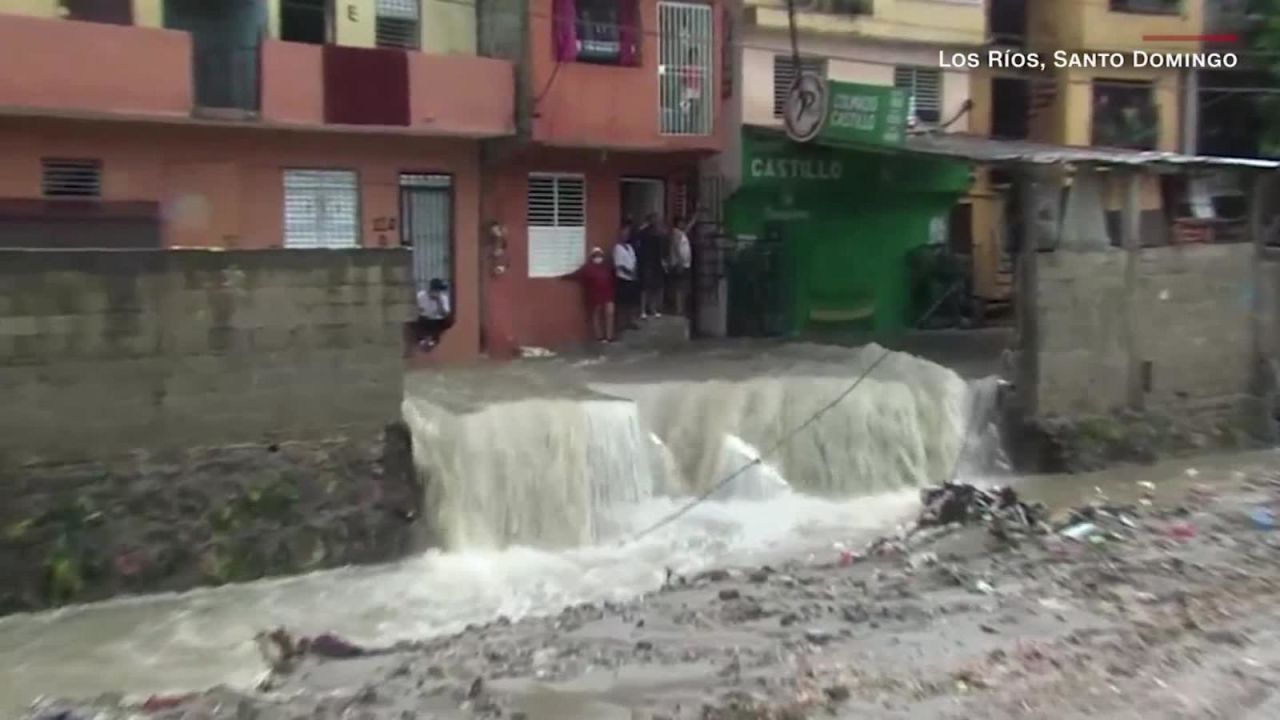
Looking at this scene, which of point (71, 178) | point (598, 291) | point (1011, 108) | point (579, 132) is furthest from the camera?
point (1011, 108)

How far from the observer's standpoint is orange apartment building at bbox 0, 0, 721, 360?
1733 centimetres

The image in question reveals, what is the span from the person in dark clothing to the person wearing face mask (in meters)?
0.55

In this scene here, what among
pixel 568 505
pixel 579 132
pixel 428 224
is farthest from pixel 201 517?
pixel 579 132

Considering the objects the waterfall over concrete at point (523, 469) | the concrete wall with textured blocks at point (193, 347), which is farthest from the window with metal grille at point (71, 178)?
the concrete wall with textured blocks at point (193, 347)

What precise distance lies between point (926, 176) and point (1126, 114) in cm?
713

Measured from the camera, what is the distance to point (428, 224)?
21.0 meters

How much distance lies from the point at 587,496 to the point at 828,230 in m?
12.3

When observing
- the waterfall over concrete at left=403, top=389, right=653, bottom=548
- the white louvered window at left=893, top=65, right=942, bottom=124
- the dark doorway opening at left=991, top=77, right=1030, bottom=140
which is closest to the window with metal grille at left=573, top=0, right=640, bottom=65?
the white louvered window at left=893, top=65, right=942, bottom=124

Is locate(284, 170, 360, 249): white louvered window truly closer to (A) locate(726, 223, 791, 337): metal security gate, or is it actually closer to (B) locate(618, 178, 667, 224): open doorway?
(B) locate(618, 178, 667, 224): open doorway

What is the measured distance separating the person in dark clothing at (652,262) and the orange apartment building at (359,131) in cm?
68

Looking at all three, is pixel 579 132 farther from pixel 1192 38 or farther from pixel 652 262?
pixel 1192 38

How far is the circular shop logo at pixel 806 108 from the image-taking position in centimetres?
2150

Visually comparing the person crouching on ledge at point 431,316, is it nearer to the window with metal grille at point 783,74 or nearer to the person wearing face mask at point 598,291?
the person wearing face mask at point 598,291

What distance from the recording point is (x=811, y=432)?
1631cm
